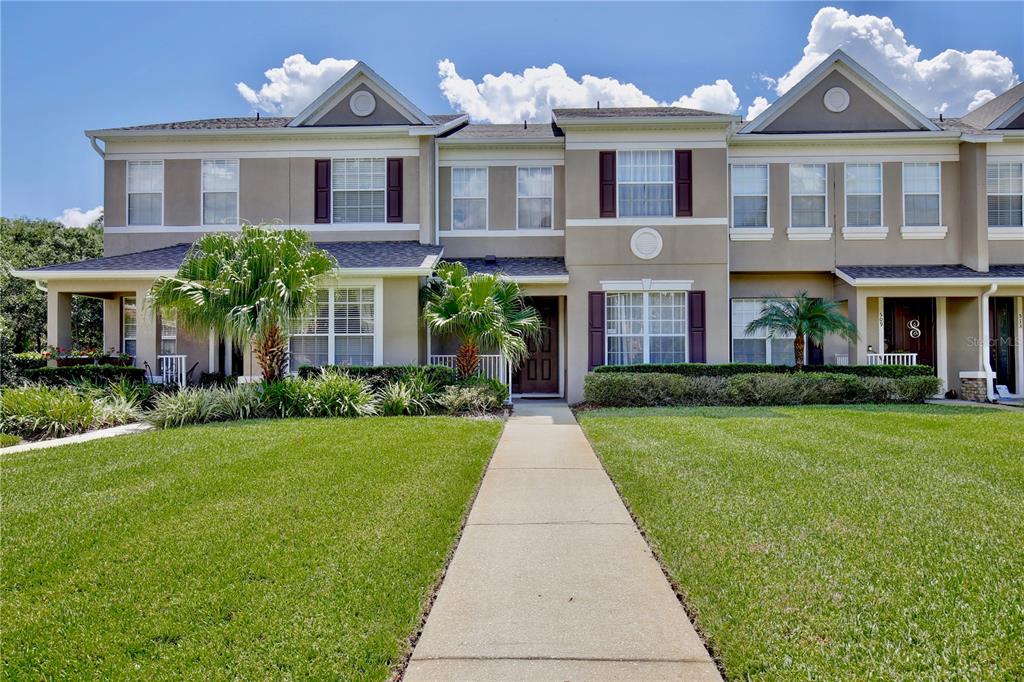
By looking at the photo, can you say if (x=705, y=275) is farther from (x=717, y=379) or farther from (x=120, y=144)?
(x=120, y=144)

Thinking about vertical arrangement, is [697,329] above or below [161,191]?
below

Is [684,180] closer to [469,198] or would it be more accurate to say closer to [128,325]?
[469,198]

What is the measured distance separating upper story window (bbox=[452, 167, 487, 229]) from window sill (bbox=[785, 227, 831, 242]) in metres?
7.86

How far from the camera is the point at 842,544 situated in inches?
176

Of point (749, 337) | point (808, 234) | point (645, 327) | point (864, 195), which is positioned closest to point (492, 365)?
point (645, 327)

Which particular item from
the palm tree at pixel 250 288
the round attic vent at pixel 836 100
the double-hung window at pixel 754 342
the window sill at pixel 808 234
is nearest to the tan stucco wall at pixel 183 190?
the palm tree at pixel 250 288

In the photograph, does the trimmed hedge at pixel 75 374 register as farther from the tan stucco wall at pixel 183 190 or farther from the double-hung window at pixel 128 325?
the tan stucco wall at pixel 183 190

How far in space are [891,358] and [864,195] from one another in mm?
4195

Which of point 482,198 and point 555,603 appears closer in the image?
point 555,603

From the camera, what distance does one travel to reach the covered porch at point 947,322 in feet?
47.8

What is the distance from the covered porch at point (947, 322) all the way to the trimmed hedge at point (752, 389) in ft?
5.10

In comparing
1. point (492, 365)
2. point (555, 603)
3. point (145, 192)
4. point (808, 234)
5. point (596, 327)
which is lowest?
point (555, 603)

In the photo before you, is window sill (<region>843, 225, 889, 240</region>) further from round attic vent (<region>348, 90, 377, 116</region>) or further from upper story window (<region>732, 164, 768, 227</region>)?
round attic vent (<region>348, 90, 377, 116</region>)

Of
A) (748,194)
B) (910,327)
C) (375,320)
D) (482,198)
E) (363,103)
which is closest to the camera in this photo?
(375,320)
